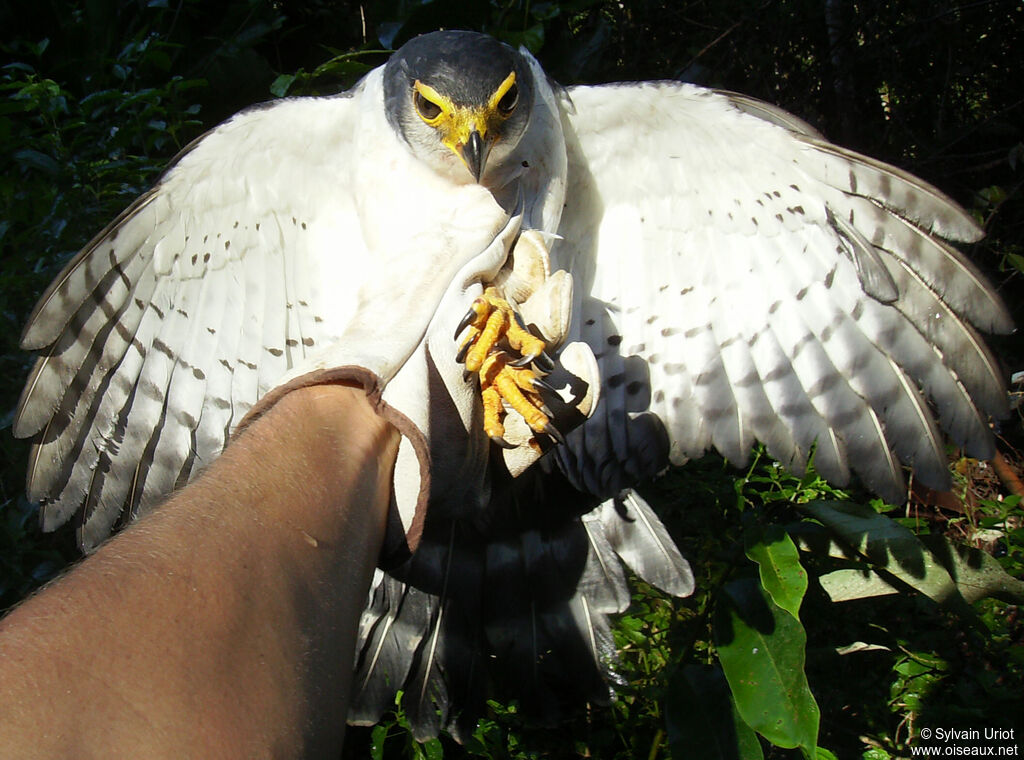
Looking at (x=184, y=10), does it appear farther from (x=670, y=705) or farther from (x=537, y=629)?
(x=670, y=705)

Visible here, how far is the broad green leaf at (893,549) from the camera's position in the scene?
2.39 m

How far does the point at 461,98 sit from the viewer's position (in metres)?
2.41

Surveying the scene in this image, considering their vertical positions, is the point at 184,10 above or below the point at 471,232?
above

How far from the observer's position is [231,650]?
2.86 ft

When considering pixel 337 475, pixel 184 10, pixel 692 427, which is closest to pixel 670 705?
pixel 692 427

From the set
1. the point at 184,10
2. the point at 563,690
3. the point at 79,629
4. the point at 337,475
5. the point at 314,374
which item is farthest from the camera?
the point at 184,10

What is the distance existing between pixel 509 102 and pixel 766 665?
1879 mm

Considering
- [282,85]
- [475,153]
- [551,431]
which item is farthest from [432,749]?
[282,85]

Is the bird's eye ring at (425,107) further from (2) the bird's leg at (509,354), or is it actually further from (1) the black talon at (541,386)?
(1) the black talon at (541,386)

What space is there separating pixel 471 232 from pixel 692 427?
3.47 feet

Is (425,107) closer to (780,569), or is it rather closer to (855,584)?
(780,569)

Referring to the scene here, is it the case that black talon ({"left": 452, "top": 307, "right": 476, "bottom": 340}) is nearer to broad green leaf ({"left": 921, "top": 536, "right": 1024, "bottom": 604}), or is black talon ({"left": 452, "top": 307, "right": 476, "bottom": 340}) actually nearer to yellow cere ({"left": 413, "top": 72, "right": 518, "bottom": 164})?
yellow cere ({"left": 413, "top": 72, "right": 518, "bottom": 164})

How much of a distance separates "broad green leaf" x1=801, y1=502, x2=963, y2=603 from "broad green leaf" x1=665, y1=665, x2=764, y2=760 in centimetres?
61

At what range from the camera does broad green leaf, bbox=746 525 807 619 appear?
2119 millimetres
